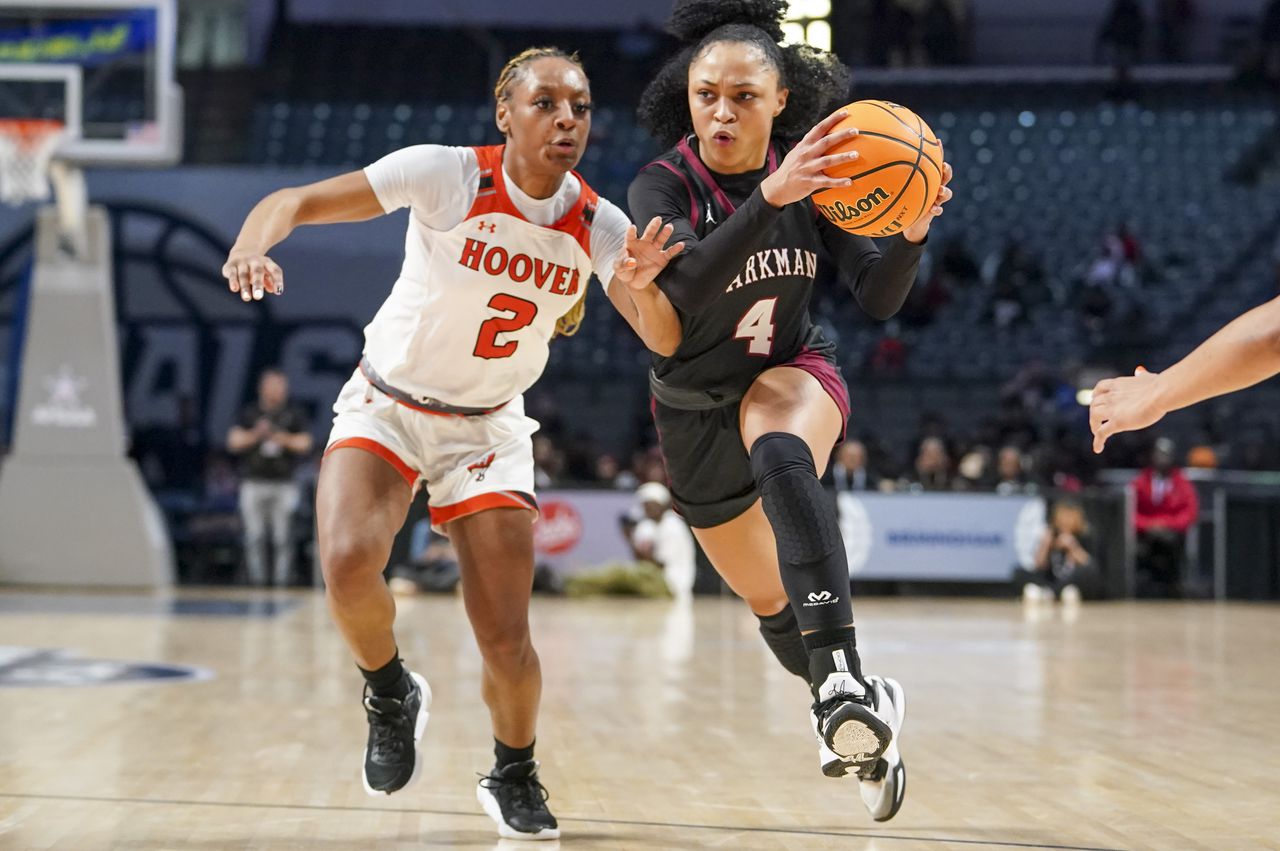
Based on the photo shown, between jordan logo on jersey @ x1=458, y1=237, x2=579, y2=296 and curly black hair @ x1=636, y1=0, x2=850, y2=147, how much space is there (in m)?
0.69

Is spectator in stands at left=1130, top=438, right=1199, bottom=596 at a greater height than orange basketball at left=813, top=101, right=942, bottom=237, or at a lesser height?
lesser

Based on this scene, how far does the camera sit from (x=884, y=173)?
380 cm

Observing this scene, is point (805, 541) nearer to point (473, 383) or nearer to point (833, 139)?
point (833, 139)

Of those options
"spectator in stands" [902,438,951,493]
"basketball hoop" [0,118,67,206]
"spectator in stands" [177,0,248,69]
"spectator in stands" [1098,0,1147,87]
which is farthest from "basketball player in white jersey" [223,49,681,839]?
"spectator in stands" [1098,0,1147,87]

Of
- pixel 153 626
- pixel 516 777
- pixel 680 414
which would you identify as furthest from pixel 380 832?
pixel 153 626

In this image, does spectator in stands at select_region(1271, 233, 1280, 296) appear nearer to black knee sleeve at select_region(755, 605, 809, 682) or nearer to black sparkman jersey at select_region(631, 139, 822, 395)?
black knee sleeve at select_region(755, 605, 809, 682)

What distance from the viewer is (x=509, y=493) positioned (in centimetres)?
433

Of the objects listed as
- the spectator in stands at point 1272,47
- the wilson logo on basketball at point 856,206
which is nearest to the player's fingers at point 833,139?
the wilson logo on basketball at point 856,206

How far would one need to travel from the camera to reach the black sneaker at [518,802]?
4.15 metres

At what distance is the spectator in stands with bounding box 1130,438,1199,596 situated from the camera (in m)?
14.7

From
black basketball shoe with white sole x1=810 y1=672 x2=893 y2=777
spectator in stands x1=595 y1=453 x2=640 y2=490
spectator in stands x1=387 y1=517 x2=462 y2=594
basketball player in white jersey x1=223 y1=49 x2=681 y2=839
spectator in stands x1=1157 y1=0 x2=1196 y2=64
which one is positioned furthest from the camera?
spectator in stands x1=1157 y1=0 x2=1196 y2=64

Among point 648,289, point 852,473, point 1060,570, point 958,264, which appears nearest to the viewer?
point 648,289

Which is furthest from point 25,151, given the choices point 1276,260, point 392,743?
point 1276,260

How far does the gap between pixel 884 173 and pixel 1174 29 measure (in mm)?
21331
